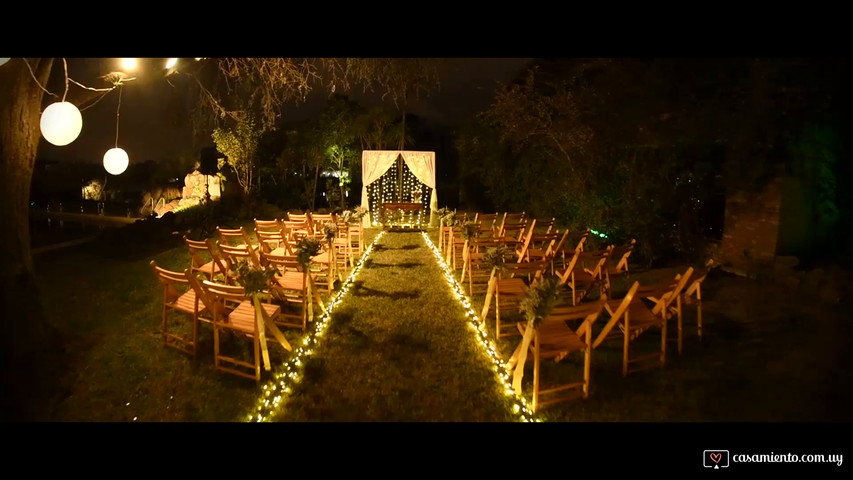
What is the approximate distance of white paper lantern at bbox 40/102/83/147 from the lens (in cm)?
412

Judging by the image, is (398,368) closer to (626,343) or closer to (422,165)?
(626,343)

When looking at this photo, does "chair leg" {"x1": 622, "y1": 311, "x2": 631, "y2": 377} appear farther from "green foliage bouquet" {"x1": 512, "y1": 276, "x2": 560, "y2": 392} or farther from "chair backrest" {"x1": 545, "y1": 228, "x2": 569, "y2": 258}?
"chair backrest" {"x1": 545, "y1": 228, "x2": 569, "y2": 258}

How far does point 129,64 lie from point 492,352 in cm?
433

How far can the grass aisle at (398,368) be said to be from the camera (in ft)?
12.0

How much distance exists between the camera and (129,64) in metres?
4.42

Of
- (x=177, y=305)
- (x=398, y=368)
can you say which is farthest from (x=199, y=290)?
(x=398, y=368)

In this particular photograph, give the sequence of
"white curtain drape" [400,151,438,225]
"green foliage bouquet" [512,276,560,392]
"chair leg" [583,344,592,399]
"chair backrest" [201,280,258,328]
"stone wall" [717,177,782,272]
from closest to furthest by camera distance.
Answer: "green foliage bouquet" [512,276,560,392], "chair leg" [583,344,592,399], "chair backrest" [201,280,258,328], "stone wall" [717,177,782,272], "white curtain drape" [400,151,438,225]

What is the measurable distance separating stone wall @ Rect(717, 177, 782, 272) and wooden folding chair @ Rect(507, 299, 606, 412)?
543cm

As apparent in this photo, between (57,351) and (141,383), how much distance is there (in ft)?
3.20

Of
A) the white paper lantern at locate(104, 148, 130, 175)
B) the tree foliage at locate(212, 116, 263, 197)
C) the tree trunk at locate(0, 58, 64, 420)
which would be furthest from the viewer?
the tree foliage at locate(212, 116, 263, 197)

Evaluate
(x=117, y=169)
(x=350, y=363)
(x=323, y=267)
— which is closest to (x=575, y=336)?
(x=350, y=363)

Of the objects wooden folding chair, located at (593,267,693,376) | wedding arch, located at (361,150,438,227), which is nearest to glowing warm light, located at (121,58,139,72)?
wooden folding chair, located at (593,267,693,376)

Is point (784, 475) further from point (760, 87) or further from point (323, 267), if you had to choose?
point (323, 267)

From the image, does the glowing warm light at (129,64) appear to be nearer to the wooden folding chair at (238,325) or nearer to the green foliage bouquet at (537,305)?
the wooden folding chair at (238,325)
